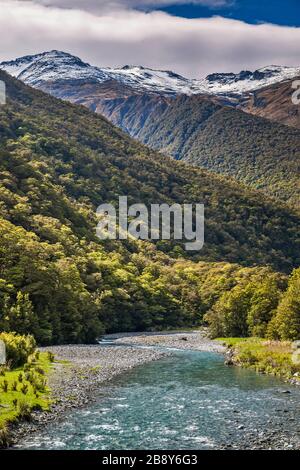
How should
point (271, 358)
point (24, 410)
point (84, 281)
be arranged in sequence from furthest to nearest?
1. point (84, 281)
2. point (271, 358)
3. point (24, 410)

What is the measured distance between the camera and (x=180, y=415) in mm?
42500

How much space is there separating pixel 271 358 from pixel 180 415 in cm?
2879

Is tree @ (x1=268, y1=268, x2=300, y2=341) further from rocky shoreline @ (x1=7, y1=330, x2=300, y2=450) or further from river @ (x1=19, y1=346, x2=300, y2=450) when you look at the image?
river @ (x1=19, y1=346, x2=300, y2=450)

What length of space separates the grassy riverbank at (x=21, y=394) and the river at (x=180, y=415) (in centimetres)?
230

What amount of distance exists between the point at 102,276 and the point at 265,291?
48976mm

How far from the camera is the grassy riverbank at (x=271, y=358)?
62500mm

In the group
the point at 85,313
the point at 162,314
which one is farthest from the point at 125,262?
the point at 85,313

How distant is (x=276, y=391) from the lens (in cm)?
5266

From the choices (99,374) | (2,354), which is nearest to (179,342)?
(99,374)

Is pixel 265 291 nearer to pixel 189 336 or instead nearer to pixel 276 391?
pixel 189 336

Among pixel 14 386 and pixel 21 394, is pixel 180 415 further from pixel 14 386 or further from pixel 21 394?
pixel 14 386

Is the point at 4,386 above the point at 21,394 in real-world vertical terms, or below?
above

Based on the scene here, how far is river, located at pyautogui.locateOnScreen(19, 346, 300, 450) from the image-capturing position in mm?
35250
